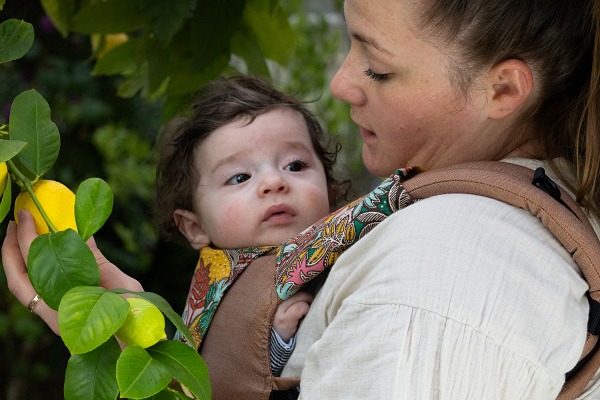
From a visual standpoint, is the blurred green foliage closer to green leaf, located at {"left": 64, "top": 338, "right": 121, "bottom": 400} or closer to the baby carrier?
the baby carrier

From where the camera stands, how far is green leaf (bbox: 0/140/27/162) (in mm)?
1124

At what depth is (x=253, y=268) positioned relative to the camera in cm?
170

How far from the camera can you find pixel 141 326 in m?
1.15

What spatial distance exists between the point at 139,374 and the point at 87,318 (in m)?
0.09

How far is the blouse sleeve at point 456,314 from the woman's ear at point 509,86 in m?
0.25

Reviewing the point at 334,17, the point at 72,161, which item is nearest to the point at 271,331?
the point at 72,161

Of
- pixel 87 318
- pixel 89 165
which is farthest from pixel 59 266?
pixel 89 165

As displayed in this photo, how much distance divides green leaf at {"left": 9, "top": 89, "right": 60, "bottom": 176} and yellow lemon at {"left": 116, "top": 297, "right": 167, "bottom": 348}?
0.76 feet

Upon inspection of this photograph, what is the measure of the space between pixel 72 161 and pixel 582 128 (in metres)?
3.04

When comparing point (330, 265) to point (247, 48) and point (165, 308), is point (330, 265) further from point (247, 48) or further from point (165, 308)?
point (247, 48)

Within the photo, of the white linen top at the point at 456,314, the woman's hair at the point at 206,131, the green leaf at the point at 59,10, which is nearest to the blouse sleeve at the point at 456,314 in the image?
the white linen top at the point at 456,314

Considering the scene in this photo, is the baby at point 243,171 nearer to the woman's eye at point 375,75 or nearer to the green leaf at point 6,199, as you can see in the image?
the woman's eye at point 375,75

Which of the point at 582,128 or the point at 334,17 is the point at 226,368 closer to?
the point at 582,128

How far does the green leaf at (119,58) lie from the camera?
2.31 meters
